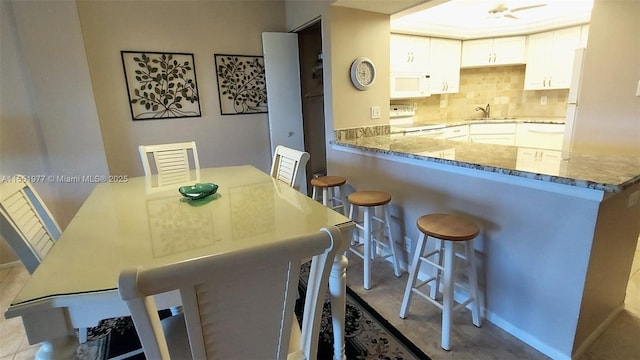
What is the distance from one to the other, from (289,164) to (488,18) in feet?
12.4

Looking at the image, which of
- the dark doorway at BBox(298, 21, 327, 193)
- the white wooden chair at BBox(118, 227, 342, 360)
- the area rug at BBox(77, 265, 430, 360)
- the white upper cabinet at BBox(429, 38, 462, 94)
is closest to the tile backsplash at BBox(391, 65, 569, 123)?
the white upper cabinet at BBox(429, 38, 462, 94)

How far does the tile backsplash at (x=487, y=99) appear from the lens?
489 cm

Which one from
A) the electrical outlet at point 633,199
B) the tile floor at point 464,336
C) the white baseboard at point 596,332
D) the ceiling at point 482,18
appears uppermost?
the ceiling at point 482,18

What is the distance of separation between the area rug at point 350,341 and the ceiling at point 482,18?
263 cm

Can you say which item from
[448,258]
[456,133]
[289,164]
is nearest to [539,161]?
[448,258]

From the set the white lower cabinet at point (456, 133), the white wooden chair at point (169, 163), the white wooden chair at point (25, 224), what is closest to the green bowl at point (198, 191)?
the white wooden chair at point (169, 163)

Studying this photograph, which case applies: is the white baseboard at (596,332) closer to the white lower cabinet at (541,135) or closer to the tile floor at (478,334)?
the tile floor at (478,334)

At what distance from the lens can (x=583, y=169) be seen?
4.72 feet

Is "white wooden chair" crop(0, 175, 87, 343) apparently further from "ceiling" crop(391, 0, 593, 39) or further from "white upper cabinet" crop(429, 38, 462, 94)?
"white upper cabinet" crop(429, 38, 462, 94)

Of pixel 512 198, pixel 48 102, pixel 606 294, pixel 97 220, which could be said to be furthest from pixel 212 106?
pixel 606 294

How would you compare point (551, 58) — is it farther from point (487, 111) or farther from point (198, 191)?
point (198, 191)

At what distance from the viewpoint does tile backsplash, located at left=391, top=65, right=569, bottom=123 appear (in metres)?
4.89

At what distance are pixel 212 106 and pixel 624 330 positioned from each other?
363 cm

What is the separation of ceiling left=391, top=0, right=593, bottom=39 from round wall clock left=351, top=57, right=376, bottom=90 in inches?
32.2
